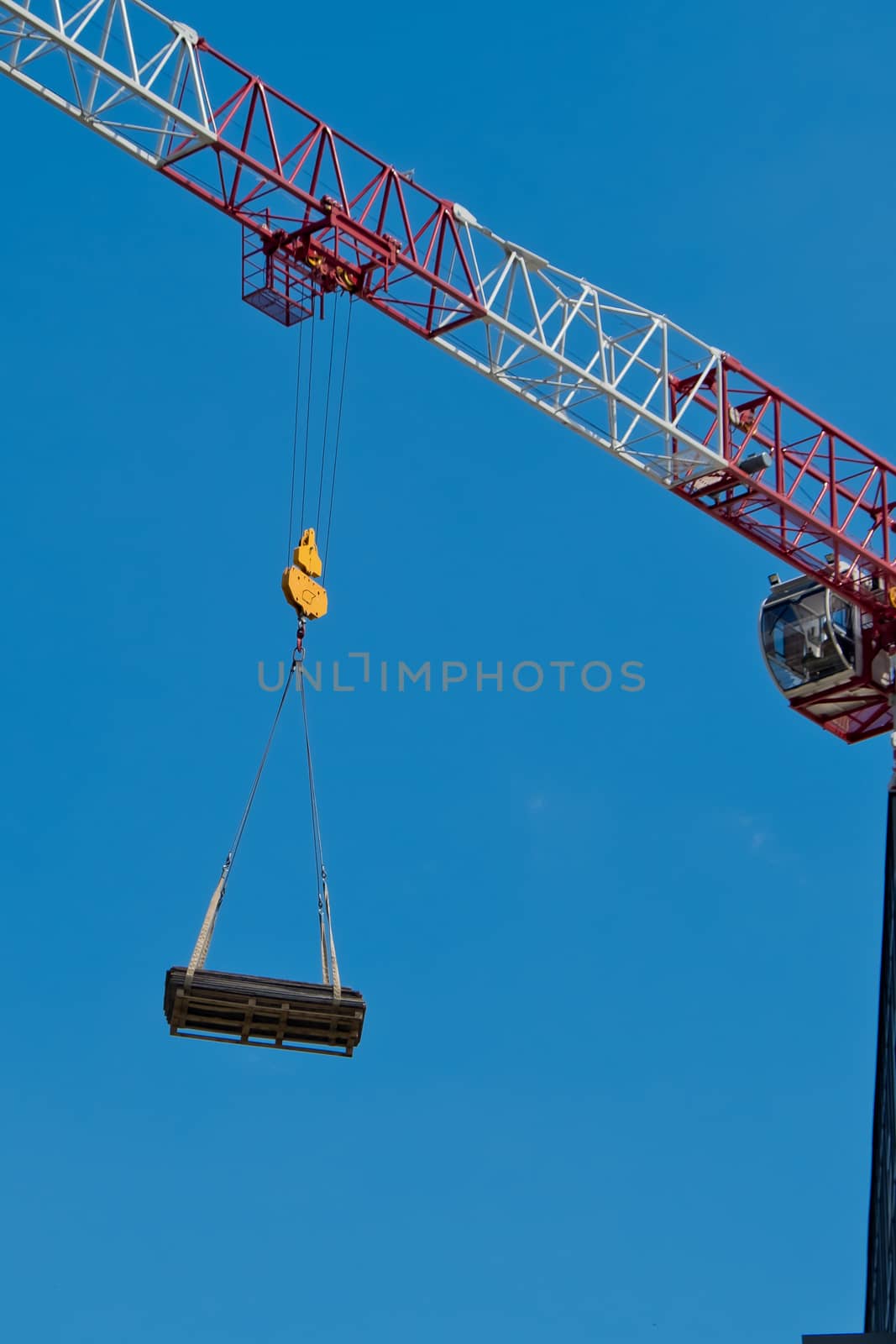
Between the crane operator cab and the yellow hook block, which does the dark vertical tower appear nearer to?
the crane operator cab

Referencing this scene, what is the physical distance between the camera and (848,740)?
5719 centimetres

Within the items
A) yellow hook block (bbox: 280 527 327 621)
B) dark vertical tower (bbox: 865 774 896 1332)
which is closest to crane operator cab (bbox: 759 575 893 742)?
dark vertical tower (bbox: 865 774 896 1332)

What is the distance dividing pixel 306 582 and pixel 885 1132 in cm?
2006

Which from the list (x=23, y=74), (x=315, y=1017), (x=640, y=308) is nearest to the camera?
(x=315, y=1017)

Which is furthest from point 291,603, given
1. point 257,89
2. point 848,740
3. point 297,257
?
point 848,740

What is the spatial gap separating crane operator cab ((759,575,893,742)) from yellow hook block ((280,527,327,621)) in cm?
1464

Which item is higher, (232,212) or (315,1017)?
(232,212)

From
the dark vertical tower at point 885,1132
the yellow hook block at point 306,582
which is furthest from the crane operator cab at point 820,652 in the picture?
the yellow hook block at point 306,582

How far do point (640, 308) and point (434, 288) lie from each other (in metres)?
5.75

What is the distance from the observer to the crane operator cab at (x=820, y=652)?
54.1 metres

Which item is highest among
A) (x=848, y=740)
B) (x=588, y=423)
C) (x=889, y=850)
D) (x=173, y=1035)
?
(x=588, y=423)

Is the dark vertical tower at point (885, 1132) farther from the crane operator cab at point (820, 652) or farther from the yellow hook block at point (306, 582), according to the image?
the yellow hook block at point (306, 582)

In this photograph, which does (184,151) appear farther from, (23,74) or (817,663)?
(817,663)

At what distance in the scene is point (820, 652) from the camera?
54.0 metres
